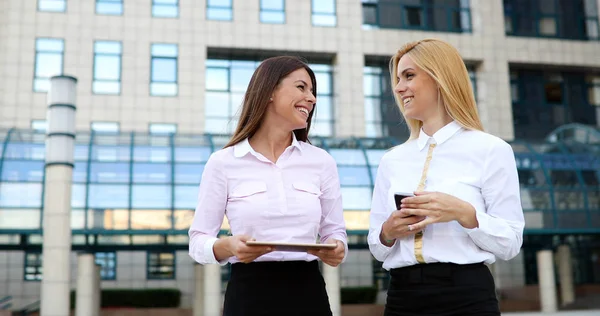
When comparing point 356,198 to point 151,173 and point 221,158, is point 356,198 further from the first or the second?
point 221,158

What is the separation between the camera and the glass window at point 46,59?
3316 cm

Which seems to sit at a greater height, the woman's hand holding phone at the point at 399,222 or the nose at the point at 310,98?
the nose at the point at 310,98

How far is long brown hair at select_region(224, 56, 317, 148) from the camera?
3430 millimetres

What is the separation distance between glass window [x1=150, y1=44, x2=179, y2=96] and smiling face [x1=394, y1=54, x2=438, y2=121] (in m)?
31.2

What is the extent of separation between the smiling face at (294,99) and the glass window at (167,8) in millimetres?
32377

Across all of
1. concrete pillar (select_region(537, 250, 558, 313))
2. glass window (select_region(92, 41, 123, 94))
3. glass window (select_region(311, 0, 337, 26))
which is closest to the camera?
concrete pillar (select_region(537, 250, 558, 313))

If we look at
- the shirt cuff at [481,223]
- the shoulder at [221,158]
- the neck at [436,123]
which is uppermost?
the neck at [436,123]

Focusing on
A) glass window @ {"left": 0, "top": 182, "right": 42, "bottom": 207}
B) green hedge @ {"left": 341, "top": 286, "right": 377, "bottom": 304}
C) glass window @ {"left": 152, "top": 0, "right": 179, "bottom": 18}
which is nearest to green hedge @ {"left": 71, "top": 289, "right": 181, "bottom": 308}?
green hedge @ {"left": 341, "top": 286, "right": 377, "bottom": 304}

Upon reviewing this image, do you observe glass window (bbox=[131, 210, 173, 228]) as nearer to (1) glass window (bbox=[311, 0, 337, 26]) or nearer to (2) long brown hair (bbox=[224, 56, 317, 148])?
(1) glass window (bbox=[311, 0, 337, 26])

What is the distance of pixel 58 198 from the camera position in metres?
16.4

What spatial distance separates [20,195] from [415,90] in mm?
20481

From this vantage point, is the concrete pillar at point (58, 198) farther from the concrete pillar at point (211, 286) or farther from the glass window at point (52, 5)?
the glass window at point (52, 5)

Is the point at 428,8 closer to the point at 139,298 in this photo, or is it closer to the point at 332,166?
the point at 139,298

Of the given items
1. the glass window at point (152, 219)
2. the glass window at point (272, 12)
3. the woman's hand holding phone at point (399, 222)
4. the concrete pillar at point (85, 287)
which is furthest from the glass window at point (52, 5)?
the woman's hand holding phone at point (399, 222)
